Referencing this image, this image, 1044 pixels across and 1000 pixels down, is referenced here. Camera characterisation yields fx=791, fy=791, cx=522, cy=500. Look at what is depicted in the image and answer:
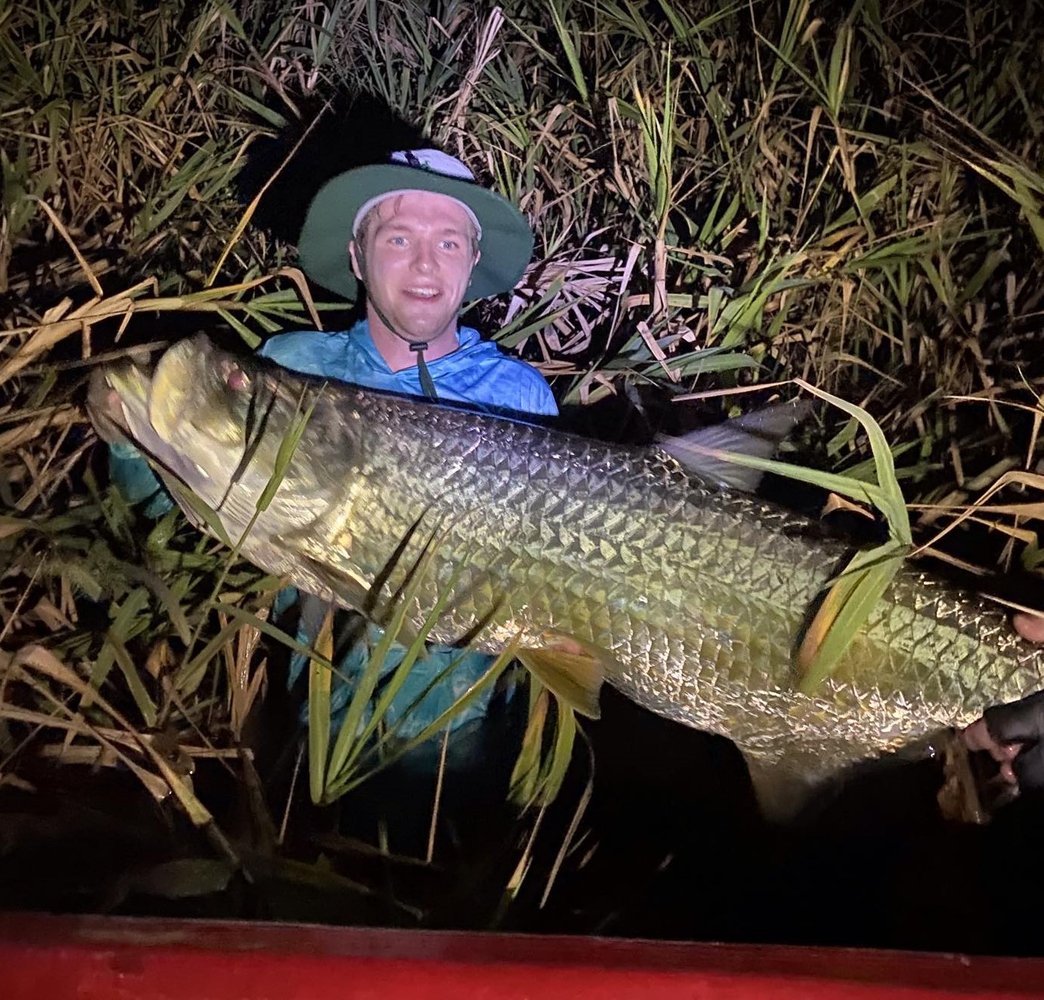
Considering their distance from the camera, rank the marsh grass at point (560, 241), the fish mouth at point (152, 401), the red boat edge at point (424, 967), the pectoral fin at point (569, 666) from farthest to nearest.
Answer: the marsh grass at point (560, 241) < the pectoral fin at point (569, 666) < the fish mouth at point (152, 401) < the red boat edge at point (424, 967)

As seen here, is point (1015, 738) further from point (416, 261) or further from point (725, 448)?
point (416, 261)

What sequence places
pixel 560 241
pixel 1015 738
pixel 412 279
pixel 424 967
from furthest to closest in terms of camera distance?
pixel 560 241 → pixel 412 279 → pixel 1015 738 → pixel 424 967

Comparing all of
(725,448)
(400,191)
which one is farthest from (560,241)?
(725,448)

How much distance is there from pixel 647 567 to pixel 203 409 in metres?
1.00

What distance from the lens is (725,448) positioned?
1.89 meters

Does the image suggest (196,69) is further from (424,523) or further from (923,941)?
(923,941)

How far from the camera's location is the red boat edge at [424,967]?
0.97m

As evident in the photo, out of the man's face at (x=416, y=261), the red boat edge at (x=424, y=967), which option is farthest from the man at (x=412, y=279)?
the red boat edge at (x=424, y=967)

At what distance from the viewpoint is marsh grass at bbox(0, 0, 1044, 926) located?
1.89 meters

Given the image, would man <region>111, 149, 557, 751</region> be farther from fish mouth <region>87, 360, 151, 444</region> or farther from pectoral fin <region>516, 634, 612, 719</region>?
fish mouth <region>87, 360, 151, 444</region>

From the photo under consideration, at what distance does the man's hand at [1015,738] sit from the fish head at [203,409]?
1645mm

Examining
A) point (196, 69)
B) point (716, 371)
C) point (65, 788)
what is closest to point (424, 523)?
point (65, 788)

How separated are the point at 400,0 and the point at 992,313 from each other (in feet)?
7.91

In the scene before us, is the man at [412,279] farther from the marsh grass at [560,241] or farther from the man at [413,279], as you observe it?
the marsh grass at [560,241]
